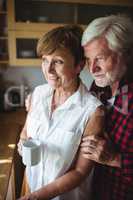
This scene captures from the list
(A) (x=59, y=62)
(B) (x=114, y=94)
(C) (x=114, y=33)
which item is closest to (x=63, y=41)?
(A) (x=59, y=62)

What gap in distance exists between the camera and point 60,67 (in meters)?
0.93

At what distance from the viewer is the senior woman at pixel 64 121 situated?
3.04 feet

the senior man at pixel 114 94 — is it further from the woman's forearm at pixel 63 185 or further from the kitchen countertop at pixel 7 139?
the kitchen countertop at pixel 7 139

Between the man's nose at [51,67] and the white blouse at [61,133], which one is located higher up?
the man's nose at [51,67]

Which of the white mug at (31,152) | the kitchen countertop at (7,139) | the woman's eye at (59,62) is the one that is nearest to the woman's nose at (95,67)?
the woman's eye at (59,62)

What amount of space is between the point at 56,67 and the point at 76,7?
1.47 m

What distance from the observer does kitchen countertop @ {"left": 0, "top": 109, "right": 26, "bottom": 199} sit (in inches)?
52.2

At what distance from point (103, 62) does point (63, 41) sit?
17 centimetres

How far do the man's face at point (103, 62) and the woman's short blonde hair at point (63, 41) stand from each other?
0.04 metres

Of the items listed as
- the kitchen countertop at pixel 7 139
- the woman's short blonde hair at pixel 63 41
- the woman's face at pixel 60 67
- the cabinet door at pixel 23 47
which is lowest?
the kitchen countertop at pixel 7 139

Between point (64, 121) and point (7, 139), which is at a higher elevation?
point (64, 121)

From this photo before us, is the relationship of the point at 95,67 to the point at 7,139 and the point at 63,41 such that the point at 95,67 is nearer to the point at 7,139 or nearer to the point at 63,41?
the point at 63,41

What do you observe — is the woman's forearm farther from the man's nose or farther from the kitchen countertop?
the man's nose

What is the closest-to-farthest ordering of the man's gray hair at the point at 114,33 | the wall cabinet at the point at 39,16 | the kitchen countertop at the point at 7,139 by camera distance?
the man's gray hair at the point at 114,33
the kitchen countertop at the point at 7,139
the wall cabinet at the point at 39,16
